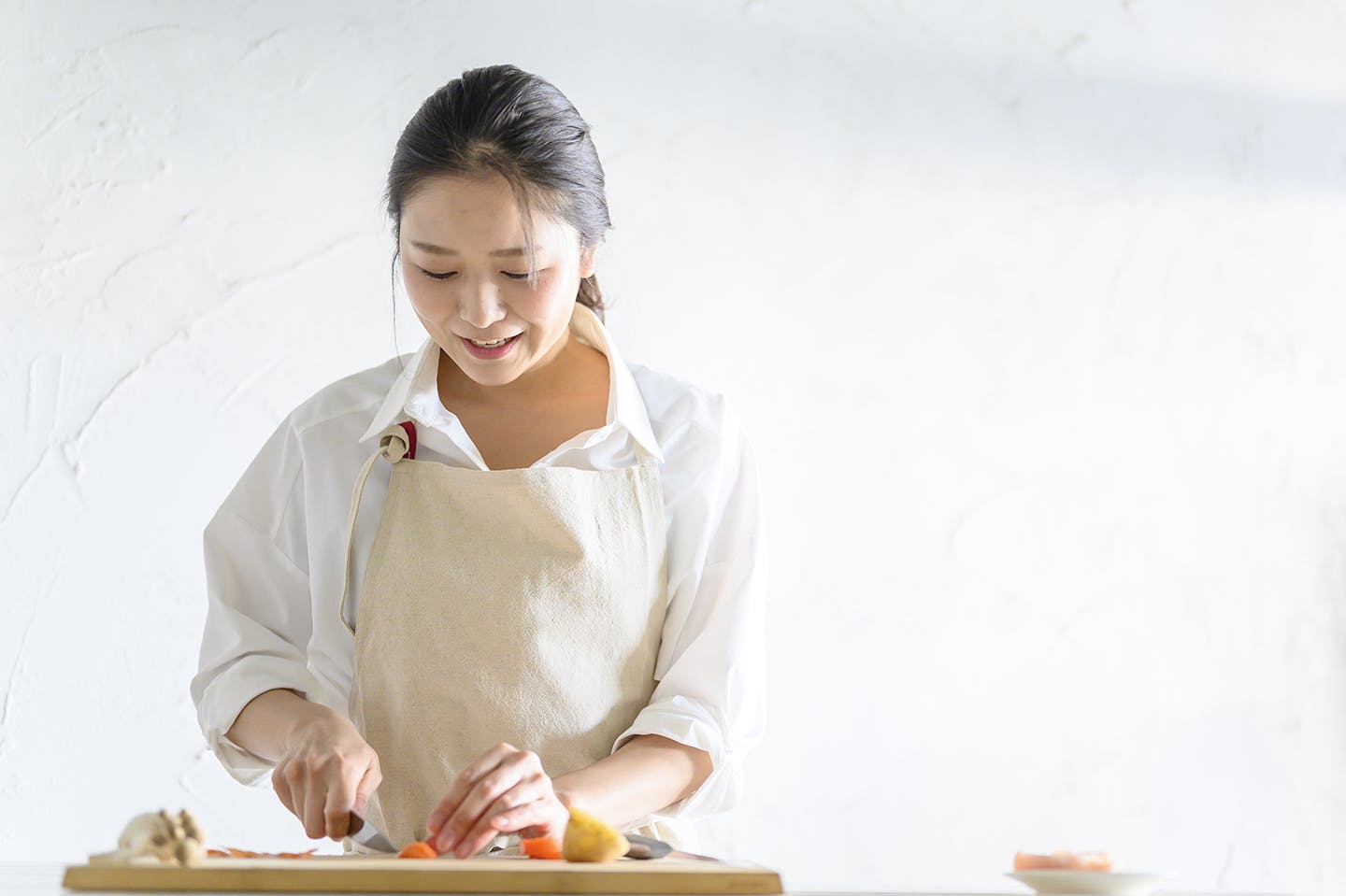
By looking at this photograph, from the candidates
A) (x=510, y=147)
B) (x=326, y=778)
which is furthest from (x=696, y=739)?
(x=510, y=147)

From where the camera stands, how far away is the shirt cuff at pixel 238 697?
1.19 metres

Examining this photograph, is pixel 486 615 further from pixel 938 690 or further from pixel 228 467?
pixel 938 690

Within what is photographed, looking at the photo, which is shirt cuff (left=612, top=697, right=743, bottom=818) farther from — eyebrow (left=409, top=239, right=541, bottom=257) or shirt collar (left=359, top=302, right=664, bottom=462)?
eyebrow (left=409, top=239, right=541, bottom=257)

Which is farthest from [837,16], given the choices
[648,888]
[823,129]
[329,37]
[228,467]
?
[648,888]

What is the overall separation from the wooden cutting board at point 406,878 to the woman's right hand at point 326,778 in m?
0.23

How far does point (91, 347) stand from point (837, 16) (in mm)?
1099

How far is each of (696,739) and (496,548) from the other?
25 centimetres

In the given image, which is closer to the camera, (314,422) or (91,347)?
(314,422)

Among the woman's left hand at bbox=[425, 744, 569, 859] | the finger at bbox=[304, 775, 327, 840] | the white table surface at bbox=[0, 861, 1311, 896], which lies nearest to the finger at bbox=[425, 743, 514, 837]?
the woman's left hand at bbox=[425, 744, 569, 859]

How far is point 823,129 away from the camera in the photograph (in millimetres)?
1990

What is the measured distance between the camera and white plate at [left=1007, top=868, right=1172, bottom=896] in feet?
2.67

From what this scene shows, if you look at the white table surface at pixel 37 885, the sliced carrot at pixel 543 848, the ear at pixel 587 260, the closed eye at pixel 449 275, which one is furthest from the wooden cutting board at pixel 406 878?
the ear at pixel 587 260

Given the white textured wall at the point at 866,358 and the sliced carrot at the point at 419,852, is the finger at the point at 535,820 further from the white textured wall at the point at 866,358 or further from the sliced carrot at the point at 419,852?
the white textured wall at the point at 866,358

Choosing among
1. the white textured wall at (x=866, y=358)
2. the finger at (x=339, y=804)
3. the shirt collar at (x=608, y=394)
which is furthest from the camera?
the white textured wall at (x=866, y=358)
